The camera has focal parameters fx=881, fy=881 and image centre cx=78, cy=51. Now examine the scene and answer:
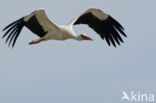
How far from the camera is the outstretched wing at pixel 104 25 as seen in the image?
1008 inches

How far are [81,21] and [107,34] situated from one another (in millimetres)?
875

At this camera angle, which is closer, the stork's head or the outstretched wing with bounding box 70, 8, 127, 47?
the stork's head

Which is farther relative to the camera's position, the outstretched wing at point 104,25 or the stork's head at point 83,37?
the outstretched wing at point 104,25

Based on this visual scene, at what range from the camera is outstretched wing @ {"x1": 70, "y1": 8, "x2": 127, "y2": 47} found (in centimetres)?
2561

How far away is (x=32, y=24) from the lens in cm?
2506

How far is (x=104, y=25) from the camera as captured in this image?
25.8m

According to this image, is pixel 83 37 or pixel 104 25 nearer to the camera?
pixel 83 37

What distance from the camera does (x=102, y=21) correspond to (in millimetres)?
25781

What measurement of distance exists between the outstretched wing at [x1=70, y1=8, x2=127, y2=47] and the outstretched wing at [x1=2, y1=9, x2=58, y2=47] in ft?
3.71

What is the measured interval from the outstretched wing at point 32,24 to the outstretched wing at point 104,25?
3.71 feet

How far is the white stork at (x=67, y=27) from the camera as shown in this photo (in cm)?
2450

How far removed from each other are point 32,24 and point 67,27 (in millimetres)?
1109

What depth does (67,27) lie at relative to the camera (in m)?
24.6

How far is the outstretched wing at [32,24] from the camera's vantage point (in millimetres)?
24625
